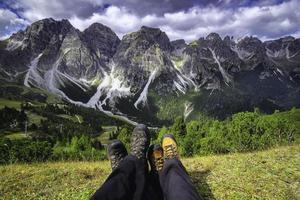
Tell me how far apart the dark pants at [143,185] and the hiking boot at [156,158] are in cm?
93

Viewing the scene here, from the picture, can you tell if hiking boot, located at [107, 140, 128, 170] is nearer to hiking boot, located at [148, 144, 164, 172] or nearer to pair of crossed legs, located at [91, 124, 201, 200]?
pair of crossed legs, located at [91, 124, 201, 200]

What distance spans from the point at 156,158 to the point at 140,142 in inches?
26.6

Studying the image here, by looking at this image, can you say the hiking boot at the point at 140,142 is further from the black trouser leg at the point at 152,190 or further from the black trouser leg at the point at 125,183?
the black trouser leg at the point at 125,183

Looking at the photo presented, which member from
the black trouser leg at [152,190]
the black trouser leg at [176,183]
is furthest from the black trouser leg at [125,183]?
the black trouser leg at [176,183]

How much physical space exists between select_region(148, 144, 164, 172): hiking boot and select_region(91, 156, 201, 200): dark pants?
0.93 metres

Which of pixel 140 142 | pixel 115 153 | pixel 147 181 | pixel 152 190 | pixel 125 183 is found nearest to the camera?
pixel 125 183

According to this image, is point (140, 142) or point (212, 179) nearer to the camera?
point (140, 142)

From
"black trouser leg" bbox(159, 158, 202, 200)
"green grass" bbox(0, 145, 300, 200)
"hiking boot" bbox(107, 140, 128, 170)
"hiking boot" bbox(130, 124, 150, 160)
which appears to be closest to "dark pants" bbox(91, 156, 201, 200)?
"black trouser leg" bbox(159, 158, 202, 200)

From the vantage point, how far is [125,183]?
5.69 metres

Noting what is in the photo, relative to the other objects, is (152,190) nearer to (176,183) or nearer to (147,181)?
(147,181)

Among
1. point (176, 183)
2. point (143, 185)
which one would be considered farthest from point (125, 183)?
point (176, 183)

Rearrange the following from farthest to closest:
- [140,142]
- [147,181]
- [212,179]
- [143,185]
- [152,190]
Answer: [212,179] < [140,142] < [147,181] < [152,190] < [143,185]

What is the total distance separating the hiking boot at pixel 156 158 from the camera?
26.0 feet

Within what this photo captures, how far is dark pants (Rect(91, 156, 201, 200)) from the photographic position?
526 cm
